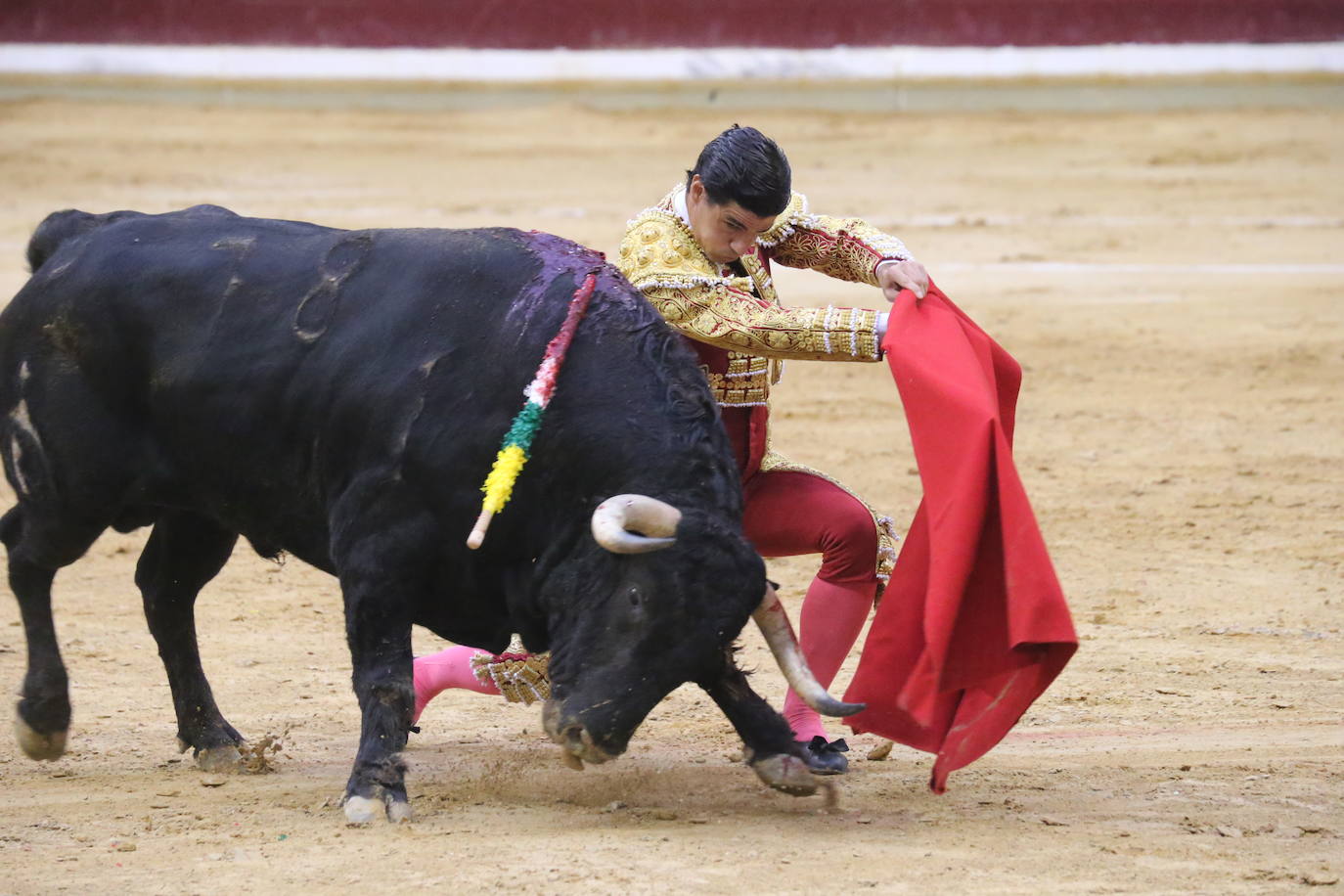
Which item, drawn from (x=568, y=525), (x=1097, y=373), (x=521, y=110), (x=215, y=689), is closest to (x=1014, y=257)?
(x=1097, y=373)

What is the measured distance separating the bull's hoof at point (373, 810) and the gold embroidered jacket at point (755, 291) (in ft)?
3.15

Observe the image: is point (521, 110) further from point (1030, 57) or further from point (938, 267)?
point (938, 267)

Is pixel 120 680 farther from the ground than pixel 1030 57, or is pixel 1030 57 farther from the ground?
pixel 1030 57

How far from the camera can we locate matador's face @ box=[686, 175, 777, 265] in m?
3.28

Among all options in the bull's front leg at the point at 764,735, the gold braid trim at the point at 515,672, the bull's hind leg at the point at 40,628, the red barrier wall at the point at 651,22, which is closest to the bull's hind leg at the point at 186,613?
the bull's hind leg at the point at 40,628

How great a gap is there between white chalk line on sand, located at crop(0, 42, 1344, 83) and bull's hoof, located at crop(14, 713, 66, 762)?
1060 cm

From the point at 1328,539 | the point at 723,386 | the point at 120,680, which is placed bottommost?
the point at 120,680

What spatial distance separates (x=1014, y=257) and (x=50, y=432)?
22.0 feet

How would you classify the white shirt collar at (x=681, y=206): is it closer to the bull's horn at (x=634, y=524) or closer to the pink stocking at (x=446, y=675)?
the bull's horn at (x=634, y=524)

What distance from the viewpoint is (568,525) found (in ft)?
10.6

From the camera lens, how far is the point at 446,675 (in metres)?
3.83

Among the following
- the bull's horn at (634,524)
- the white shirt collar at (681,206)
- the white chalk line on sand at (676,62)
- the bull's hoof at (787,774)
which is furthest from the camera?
the white chalk line on sand at (676,62)

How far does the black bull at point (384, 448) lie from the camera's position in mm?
3162

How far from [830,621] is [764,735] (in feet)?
1.08
